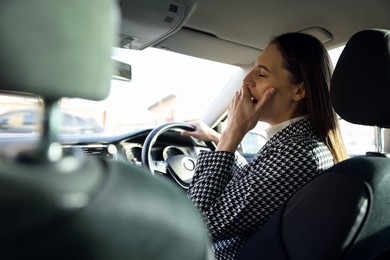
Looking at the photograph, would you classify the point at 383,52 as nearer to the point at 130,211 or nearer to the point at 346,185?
the point at 346,185

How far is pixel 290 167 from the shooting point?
61.0 inches

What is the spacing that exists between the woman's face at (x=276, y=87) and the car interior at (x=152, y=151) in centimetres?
38

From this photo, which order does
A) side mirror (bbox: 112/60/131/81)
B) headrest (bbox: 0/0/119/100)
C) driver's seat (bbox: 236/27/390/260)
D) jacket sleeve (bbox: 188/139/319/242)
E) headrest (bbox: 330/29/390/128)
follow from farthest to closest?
side mirror (bbox: 112/60/131/81) < jacket sleeve (bbox: 188/139/319/242) < headrest (bbox: 330/29/390/128) < driver's seat (bbox: 236/27/390/260) < headrest (bbox: 0/0/119/100)

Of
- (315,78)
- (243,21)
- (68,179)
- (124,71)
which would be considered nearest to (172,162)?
(124,71)

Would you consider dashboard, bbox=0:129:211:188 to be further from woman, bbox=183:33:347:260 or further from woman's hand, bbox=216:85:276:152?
woman's hand, bbox=216:85:276:152

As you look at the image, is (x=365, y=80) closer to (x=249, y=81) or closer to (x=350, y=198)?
(x=350, y=198)

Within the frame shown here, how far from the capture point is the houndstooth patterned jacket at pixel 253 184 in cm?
154

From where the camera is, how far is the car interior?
519 millimetres

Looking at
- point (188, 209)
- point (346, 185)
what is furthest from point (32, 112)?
point (346, 185)

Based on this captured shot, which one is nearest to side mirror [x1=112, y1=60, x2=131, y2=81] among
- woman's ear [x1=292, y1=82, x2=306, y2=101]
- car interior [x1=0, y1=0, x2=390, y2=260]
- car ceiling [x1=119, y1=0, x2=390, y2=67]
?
car interior [x1=0, y1=0, x2=390, y2=260]

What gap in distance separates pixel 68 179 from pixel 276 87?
1410 millimetres

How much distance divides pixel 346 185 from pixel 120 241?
83 centimetres

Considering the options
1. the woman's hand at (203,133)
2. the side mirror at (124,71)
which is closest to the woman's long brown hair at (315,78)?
the side mirror at (124,71)

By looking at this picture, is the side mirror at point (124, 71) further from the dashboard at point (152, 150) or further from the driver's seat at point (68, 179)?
the driver's seat at point (68, 179)
